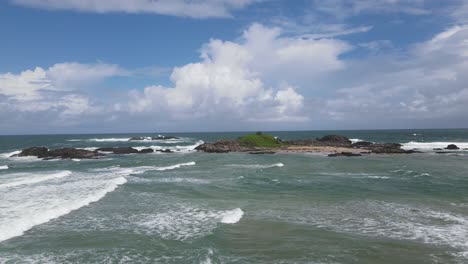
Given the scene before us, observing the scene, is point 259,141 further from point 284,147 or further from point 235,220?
point 235,220

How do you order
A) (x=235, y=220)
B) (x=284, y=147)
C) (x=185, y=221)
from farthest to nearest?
(x=284, y=147) → (x=185, y=221) → (x=235, y=220)

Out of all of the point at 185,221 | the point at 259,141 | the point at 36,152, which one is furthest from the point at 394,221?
the point at 36,152

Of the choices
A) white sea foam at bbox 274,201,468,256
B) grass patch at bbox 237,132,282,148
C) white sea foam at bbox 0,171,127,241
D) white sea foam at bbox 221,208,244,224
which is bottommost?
white sea foam at bbox 274,201,468,256

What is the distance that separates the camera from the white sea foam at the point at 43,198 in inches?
744

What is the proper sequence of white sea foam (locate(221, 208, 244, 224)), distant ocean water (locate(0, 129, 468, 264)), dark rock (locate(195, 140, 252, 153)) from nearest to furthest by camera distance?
distant ocean water (locate(0, 129, 468, 264)) < white sea foam (locate(221, 208, 244, 224)) < dark rock (locate(195, 140, 252, 153))

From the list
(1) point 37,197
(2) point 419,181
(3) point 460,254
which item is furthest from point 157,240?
(2) point 419,181

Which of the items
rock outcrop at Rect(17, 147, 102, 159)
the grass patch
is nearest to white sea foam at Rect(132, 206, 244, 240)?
rock outcrop at Rect(17, 147, 102, 159)

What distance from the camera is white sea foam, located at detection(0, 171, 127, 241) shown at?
1889 centimetres

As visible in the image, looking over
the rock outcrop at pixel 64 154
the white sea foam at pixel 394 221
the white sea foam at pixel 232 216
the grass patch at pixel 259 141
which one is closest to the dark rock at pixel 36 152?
the rock outcrop at pixel 64 154

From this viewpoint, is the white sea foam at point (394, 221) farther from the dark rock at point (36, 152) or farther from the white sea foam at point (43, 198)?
the dark rock at point (36, 152)

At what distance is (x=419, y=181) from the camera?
32844mm

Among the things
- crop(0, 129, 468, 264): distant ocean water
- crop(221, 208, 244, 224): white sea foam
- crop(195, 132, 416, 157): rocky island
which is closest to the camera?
crop(0, 129, 468, 264): distant ocean water

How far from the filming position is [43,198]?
2497 centimetres

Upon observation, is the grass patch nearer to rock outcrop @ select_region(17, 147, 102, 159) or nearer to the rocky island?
the rocky island
